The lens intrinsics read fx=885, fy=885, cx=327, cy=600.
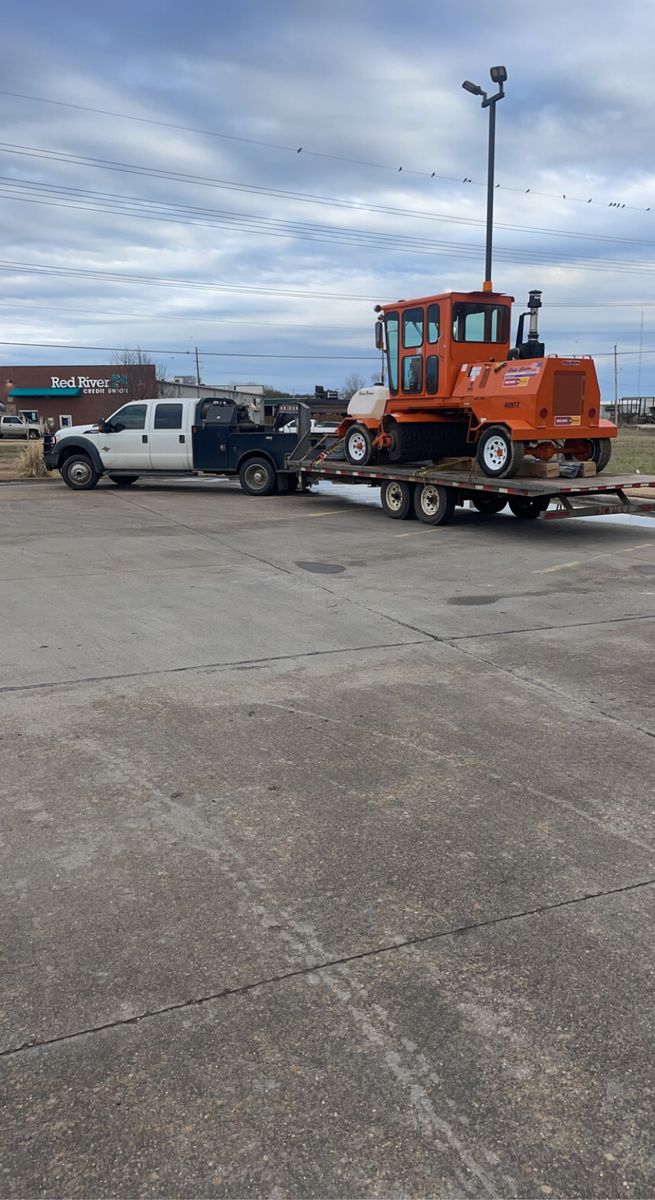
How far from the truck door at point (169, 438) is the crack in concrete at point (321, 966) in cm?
1721

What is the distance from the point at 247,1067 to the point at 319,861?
1.22m

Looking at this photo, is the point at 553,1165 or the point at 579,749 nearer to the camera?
the point at 553,1165

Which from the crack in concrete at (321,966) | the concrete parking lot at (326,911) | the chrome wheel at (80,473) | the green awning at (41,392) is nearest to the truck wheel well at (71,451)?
the chrome wheel at (80,473)

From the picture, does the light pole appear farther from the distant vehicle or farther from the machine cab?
the distant vehicle

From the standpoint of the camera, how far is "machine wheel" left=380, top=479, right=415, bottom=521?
15.0m

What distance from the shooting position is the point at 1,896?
354cm

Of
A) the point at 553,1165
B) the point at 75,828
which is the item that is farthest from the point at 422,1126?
the point at 75,828

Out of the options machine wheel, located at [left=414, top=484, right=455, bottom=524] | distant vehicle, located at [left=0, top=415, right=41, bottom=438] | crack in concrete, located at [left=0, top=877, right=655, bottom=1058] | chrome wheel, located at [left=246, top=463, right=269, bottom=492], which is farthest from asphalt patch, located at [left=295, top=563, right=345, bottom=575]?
distant vehicle, located at [left=0, top=415, right=41, bottom=438]

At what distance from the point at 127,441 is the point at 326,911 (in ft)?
59.1

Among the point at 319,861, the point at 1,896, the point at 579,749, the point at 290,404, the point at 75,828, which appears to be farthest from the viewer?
the point at 290,404

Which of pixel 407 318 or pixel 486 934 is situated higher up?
pixel 407 318

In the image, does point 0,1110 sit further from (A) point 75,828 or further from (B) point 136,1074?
(A) point 75,828

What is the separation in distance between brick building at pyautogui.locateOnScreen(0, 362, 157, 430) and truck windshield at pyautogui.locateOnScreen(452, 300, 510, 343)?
58.4m

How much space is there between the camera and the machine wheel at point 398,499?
49.1 ft
